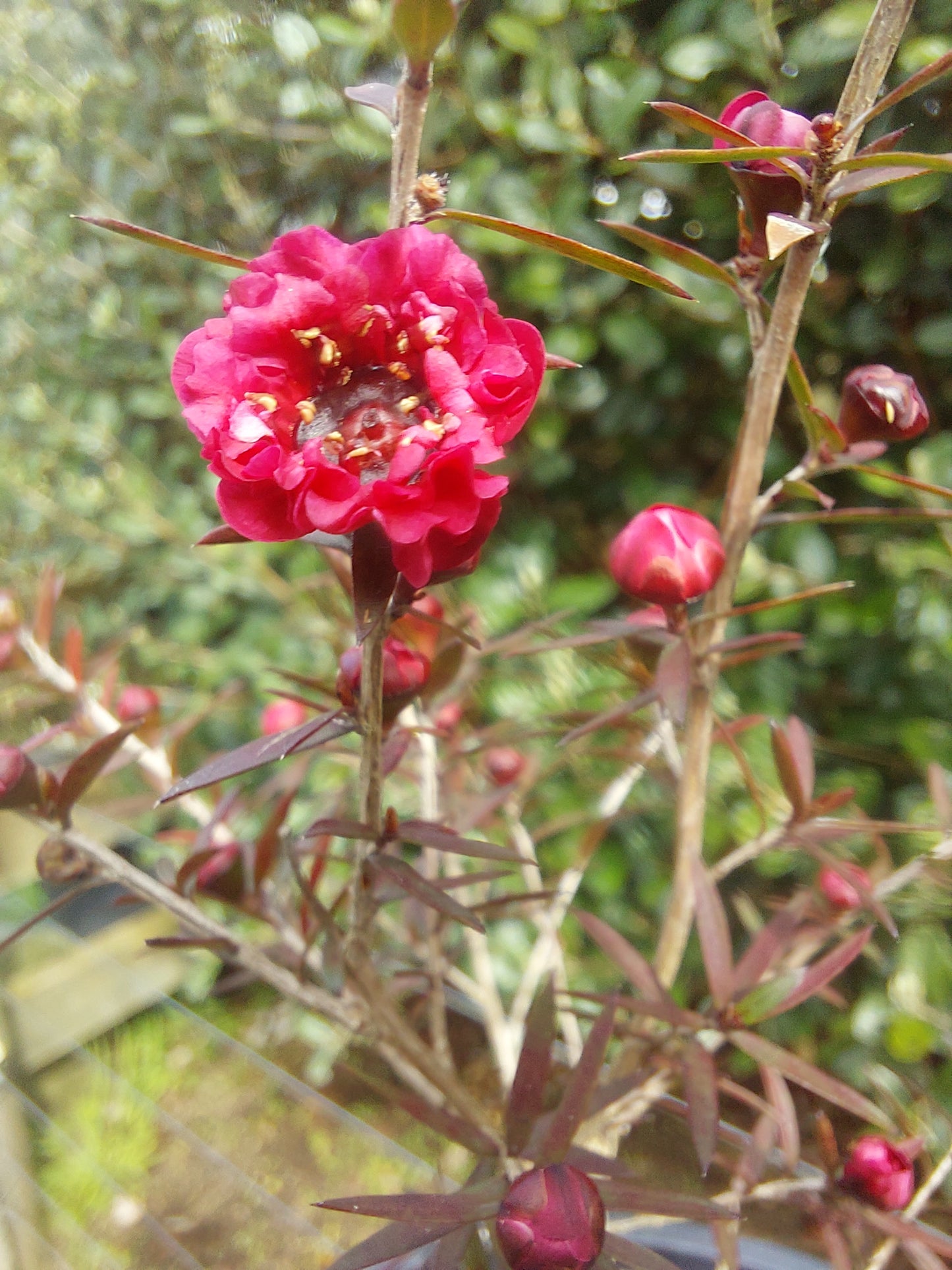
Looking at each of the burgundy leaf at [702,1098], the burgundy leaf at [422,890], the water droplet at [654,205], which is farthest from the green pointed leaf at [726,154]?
the water droplet at [654,205]

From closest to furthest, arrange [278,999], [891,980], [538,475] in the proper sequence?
[891,980], [538,475], [278,999]

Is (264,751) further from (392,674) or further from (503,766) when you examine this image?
(503,766)

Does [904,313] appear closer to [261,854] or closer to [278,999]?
[261,854]

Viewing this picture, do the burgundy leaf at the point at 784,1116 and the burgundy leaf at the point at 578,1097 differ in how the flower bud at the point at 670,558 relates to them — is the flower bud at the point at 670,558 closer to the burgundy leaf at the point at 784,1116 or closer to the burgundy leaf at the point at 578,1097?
the burgundy leaf at the point at 578,1097

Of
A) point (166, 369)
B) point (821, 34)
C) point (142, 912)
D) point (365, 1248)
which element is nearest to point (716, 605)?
point (365, 1248)

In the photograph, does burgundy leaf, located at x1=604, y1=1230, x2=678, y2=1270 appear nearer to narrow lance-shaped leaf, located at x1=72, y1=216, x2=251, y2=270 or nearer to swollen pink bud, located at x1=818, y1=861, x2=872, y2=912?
swollen pink bud, located at x1=818, y1=861, x2=872, y2=912

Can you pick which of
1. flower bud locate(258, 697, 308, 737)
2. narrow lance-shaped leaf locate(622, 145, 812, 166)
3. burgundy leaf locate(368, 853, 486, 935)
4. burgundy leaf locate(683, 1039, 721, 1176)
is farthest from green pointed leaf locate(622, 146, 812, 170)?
flower bud locate(258, 697, 308, 737)
